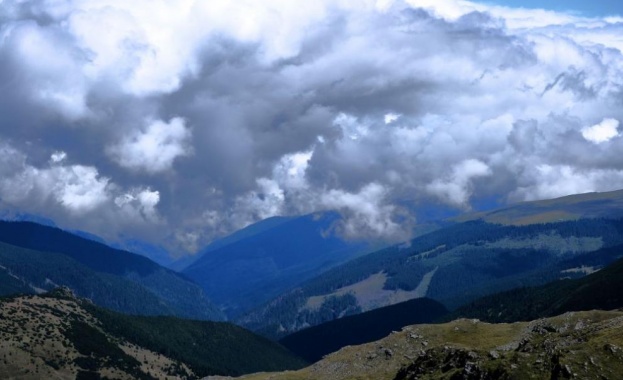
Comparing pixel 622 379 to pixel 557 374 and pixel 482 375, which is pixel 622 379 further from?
pixel 482 375

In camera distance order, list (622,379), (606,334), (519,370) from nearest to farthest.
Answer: (622,379), (519,370), (606,334)

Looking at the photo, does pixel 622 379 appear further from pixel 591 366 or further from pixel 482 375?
pixel 482 375

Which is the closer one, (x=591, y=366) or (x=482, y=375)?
(x=591, y=366)

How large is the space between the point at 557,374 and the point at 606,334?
3178cm

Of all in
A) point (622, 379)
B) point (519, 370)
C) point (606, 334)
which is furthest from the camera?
point (606, 334)

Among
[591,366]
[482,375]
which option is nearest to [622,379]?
[591,366]

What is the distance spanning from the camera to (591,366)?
17175 centimetres

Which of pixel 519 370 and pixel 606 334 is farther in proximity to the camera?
pixel 606 334

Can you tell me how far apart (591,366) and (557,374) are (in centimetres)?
668

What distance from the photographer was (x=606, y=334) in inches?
7815

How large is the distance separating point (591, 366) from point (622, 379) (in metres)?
6.69

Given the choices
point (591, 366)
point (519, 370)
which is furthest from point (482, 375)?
point (591, 366)

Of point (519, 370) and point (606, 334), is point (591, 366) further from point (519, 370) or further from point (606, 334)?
point (606, 334)

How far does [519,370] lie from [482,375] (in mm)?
12744
